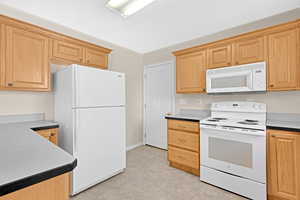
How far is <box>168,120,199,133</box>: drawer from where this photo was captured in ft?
7.66

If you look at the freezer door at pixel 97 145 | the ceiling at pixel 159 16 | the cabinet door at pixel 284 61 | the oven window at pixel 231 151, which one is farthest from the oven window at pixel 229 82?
the freezer door at pixel 97 145

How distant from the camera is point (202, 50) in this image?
2566 millimetres

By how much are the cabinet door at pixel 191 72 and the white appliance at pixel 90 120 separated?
47.7 inches

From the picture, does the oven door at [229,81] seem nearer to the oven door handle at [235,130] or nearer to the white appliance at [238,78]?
the white appliance at [238,78]

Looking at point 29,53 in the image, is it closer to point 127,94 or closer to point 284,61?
point 127,94

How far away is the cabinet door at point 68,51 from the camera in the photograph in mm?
2184

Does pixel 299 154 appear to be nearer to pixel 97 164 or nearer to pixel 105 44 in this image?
pixel 97 164

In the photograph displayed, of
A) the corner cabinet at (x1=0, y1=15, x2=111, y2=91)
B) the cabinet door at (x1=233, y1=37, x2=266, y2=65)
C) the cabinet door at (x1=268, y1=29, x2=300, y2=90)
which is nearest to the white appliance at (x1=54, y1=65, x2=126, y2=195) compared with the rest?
the corner cabinet at (x1=0, y1=15, x2=111, y2=91)

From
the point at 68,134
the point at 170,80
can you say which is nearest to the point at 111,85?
the point at 68,134

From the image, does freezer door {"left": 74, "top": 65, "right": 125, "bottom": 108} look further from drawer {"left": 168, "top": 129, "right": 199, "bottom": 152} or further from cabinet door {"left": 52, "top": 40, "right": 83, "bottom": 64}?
drawer {"left": 168, "top": 129, "right": 199, "bottom": 152}

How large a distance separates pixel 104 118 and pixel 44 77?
105cm

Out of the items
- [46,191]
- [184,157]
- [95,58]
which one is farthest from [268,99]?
[95,58]

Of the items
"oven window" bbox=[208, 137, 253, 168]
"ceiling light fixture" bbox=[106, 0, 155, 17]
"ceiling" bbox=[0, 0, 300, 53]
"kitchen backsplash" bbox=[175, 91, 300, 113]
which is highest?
"ceiling" bbox=[0, 0, 300, 53]

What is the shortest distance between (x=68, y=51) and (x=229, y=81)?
8.73 ft
